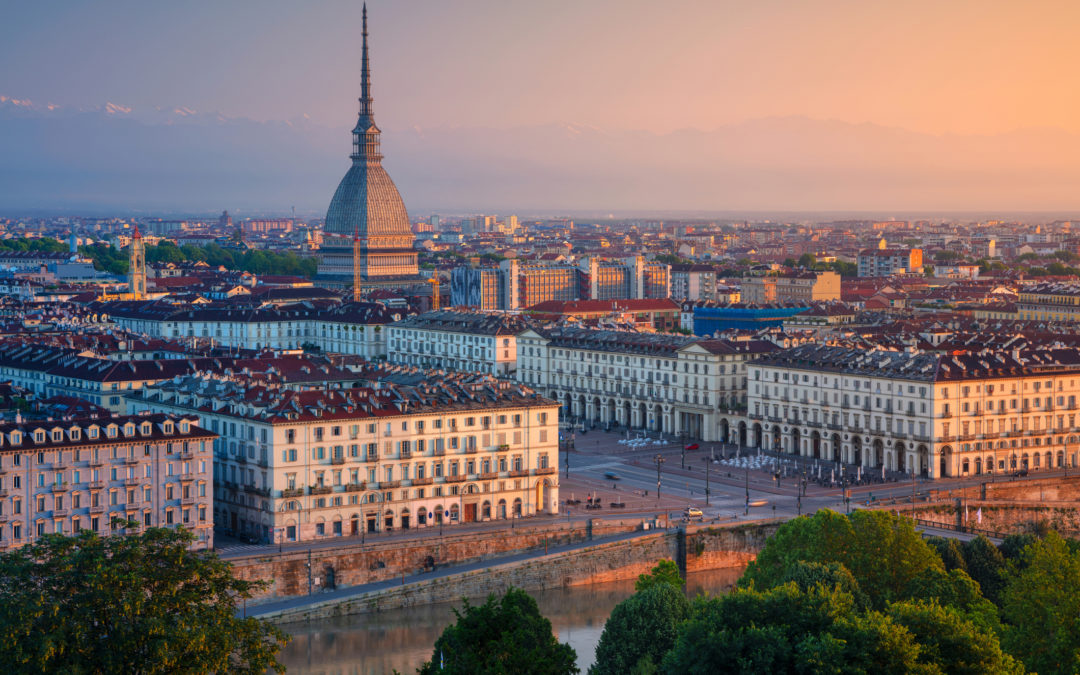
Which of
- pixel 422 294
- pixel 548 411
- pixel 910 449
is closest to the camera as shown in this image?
pixel 548 411

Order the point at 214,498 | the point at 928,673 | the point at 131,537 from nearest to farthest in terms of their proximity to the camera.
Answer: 1. the point at 928,673
2. the point at 131,537
3. the point at 214,498

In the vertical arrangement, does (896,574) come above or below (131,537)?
below

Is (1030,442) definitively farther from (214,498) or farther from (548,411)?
(214,498)

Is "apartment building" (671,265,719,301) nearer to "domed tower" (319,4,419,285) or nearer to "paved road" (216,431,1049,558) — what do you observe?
"domed tower" (319,4,419,285)

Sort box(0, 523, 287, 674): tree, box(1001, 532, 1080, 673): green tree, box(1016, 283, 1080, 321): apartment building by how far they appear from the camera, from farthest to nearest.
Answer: box(1016, 283, 1080, 321): apartment building
box(1001, 532, 1080, 673): green tree
box(0, 523, 287, 674): tree

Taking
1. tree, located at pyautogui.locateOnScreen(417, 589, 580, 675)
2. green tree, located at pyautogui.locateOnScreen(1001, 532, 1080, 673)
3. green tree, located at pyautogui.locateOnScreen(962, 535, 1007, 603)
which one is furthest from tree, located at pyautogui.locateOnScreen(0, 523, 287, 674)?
green tree, located at pyautogui.locateOnScreen(962, 535, 1007, 603)

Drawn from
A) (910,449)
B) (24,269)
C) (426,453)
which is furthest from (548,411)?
(24,269)

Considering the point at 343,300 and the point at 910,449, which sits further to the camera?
the point at 343,300

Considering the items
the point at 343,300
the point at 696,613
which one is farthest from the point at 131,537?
the point at 343,300
